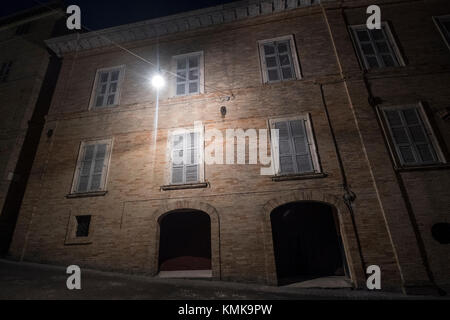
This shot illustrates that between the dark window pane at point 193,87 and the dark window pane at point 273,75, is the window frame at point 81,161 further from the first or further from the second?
the dark window pane at point 273,75

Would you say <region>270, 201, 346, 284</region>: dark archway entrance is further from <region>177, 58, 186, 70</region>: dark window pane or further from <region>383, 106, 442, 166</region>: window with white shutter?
<region>177, 58, 186, 70</region>: dark window pane

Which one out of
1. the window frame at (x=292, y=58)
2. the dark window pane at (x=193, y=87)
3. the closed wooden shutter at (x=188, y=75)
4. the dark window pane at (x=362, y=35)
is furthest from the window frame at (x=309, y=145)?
the dark window pane at (x=362, y=35)

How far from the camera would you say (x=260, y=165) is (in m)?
6.77

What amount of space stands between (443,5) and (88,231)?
579 inches

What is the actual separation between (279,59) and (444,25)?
5.94m

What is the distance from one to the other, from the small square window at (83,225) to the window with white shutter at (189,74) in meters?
5.31

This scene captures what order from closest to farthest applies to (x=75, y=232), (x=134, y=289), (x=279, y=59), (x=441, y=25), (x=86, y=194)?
(x=134, y=289)
(x=75, y=232)
(x=86, y=194)
(x=441, y=25)
(x=279, y=59)

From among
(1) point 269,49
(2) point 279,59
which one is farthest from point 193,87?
(2) point 279,59

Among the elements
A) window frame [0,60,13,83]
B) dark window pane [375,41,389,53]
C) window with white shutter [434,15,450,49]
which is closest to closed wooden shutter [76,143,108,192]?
window frame [0,60,13,83]

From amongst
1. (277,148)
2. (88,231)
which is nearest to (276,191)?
(277,148)

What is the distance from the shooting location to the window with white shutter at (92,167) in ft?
Result: 24.6

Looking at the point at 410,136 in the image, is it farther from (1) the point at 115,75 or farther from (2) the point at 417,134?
(1) the point at 115,75

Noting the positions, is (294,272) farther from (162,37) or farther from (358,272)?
(162,37)

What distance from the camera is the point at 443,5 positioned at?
8297mm
